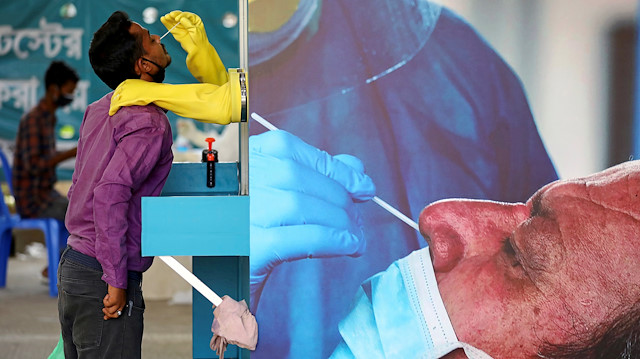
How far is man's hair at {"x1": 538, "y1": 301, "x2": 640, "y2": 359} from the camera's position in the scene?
208cm

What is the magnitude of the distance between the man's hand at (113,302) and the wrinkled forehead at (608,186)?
1171 mm

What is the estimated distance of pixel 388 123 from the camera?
2078 mm

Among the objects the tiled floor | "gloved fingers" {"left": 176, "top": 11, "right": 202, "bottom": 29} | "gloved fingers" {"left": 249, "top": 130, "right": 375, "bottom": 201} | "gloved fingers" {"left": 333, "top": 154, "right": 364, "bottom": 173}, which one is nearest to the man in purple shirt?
"gloved fingers" {"left": 176, "top": 11, "right": 202, "bottom": 29}

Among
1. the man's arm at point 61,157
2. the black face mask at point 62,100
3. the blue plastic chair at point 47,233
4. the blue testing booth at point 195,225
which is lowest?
the blue plastic chair at point 47,233

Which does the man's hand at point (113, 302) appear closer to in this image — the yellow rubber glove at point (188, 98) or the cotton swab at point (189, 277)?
the cotton swab at point (189, 277)

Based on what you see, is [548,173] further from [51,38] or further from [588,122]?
[51,38]

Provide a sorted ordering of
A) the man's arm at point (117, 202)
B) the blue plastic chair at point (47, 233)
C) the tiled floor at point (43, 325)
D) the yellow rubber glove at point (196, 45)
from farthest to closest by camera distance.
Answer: the blue plastic chair at point (47, 233) → the tiled floor at point (43, 325) → the yellow rubber glove at point (196, 45) → the man's arm at point (117, 202)

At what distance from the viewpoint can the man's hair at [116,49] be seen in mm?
1943

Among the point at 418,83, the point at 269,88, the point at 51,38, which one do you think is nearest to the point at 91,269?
the point at 269,88

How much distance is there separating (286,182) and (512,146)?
0.64 meters

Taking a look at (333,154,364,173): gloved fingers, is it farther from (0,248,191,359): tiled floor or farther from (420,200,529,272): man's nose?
(0,248,191,359): tiled floor

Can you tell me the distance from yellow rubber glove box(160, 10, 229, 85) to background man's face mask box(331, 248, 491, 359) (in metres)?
0.78

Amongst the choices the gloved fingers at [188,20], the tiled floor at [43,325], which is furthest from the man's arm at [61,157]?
the gloved fingers at [188,20]

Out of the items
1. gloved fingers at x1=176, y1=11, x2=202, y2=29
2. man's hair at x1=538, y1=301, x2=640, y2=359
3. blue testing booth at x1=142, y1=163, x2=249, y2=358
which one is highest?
gloved fingers at x1=176, y1=11, x2=202, y2=29
